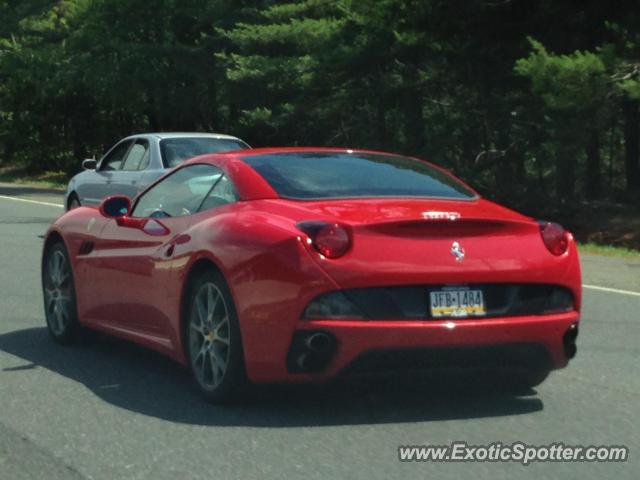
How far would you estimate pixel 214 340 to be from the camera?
7.38 meters

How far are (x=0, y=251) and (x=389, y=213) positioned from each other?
10652 millimetres

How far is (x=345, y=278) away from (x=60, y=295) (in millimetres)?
3346

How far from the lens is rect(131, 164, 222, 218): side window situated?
8.18 metres

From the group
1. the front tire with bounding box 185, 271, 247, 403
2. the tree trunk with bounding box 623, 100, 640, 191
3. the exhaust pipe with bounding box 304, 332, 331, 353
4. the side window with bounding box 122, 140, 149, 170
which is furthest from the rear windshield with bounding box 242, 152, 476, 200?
the tree trunk with bounding box 623, 100, 640, 191

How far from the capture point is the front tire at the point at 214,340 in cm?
715

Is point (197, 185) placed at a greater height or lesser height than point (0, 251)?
greater

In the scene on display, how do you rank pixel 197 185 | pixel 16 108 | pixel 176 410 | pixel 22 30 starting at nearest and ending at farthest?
pixel 176 410 < pixel 197 185 < pixel 22 30 < pixel 16 108

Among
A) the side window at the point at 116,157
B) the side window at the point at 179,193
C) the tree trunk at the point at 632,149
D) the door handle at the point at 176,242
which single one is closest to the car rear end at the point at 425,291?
the door handle at the point at 176,242

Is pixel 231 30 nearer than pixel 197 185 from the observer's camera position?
No

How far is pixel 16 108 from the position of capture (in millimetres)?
52438

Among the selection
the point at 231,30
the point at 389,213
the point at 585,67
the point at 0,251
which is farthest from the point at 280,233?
the point at 231,30

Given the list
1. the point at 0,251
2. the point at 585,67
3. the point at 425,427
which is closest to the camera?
the point at 425,427

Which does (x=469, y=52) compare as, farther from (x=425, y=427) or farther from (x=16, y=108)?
(x=16, y=108)

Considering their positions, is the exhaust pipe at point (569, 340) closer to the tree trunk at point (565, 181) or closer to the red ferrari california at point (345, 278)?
the red ferrari california at point (345, 278)
